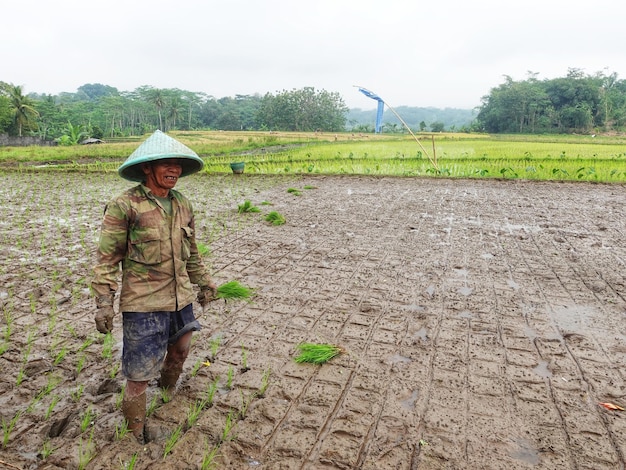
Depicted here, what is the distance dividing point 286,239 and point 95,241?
2518 mm

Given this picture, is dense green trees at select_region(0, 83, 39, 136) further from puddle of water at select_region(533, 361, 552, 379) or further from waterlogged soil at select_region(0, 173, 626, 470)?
puddle of water at select_region(533, 361, 552, 379)

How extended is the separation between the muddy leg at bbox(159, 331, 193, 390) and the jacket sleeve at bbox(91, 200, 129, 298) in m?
0.49

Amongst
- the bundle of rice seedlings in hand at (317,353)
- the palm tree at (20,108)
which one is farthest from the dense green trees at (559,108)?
Result: the bundle of rice seedlings in hand at (317,353)

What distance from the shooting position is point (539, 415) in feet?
7.27

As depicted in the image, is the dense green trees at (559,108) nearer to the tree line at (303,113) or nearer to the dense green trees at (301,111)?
the tree line at (303,113)

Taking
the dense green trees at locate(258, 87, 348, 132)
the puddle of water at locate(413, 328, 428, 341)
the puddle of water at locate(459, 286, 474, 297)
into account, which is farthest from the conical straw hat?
the dense green trees at locate(258, 87, 348, 132)

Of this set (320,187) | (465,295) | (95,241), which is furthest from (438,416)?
(320,187)

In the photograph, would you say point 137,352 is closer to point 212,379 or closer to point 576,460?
point 212,379

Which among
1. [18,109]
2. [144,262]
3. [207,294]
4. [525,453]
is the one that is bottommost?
[525,453]

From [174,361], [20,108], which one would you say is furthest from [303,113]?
[174,361]

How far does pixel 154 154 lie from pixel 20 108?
44.3m

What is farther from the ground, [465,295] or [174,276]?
[174,276]

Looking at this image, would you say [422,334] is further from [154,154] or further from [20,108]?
[20,108]

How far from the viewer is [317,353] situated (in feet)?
8.98
